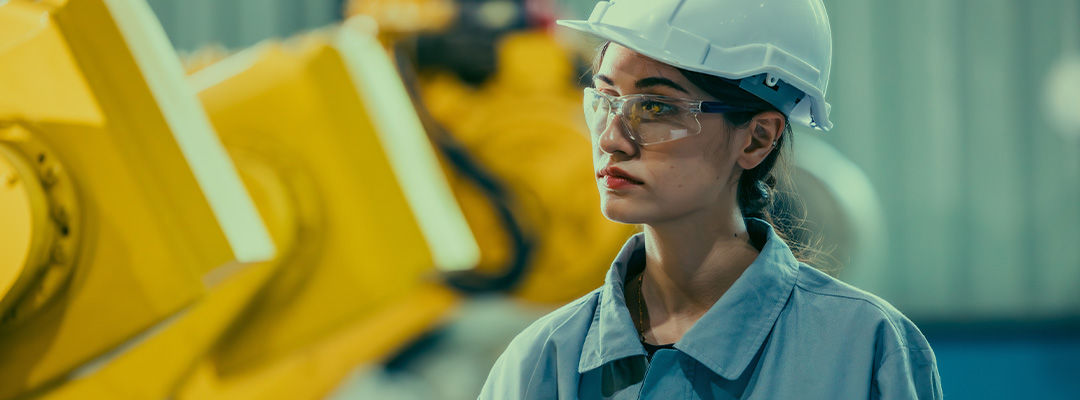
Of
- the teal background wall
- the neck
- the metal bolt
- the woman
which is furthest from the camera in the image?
the teal background wall

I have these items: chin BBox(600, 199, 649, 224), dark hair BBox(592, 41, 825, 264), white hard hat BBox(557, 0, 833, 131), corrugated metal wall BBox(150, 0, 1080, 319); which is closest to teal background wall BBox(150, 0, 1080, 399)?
corrugated metal wall BBox(150, 0, 1080, 319)

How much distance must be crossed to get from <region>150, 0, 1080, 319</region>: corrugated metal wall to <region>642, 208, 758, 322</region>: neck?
5255 millimetres

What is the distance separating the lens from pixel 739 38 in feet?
3.59

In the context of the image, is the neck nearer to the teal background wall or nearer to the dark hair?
the dark hair

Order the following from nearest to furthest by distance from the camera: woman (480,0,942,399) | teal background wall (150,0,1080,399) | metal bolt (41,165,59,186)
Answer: woman (480,0,942,399) → metal bolt (41,165,59,186) → teal background wall (150,0,1080,399)

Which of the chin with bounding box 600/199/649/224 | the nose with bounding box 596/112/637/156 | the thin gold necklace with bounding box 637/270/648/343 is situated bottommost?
the thin gold necklace with bounding box 637/270/648/343

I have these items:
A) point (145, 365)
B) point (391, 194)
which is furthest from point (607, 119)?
point (391, 194)

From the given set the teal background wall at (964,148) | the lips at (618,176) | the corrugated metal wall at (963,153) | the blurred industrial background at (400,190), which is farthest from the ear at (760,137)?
the corrugated metal wall at (963,153)

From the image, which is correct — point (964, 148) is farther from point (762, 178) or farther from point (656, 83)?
point (656, 83)

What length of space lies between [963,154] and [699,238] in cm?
564

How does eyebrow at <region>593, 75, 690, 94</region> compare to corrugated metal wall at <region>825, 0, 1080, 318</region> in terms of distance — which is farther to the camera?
corrugated metal wall at <region>825, 0, 1080, 318</region>

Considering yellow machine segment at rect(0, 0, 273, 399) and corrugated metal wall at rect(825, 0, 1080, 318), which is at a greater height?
yellow machine segment at rect(0, 0, 273, 399)

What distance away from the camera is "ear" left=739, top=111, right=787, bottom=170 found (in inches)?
43.6

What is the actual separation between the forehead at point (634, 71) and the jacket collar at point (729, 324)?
195 millimetres
